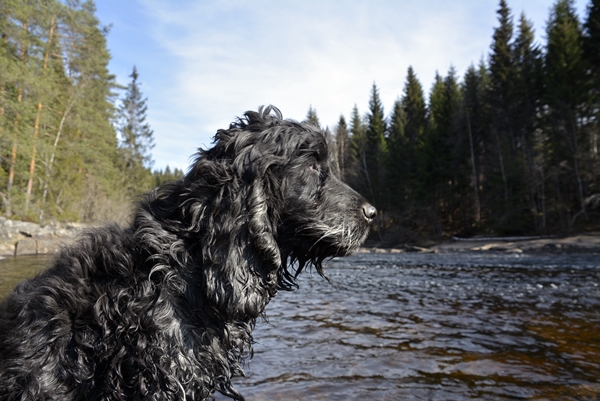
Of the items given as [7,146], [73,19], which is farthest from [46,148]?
[73,19]

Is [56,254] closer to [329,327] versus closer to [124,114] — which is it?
[329,327]

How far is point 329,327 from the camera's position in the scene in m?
7.02

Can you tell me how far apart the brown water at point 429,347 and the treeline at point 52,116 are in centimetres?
1839

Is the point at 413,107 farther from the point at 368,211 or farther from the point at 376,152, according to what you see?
the point at 368,211

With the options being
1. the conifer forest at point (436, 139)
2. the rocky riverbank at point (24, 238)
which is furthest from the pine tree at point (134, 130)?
the rocky riverbank at point (24, 238)

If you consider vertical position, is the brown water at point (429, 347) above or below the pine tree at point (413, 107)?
below

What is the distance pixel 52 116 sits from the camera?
3086 cm

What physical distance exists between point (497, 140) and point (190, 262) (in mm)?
47090

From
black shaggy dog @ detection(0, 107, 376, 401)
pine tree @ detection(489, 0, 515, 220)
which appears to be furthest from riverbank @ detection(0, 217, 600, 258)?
black shaggy dog @ detection(0, 107, 376, 401)

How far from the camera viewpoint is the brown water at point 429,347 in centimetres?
421

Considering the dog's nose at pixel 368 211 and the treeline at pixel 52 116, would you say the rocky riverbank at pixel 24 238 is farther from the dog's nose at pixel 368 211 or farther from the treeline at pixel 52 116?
the dog's nose at pixel 368 211

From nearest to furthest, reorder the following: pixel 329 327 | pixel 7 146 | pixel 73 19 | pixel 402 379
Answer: pixel 402 379 < pixel 329 327 < pixel 7 146 < pixel 73 19

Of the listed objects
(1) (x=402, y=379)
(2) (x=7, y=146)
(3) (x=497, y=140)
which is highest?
(3) (x=497, y=140)

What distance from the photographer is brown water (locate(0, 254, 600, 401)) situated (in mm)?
4207
